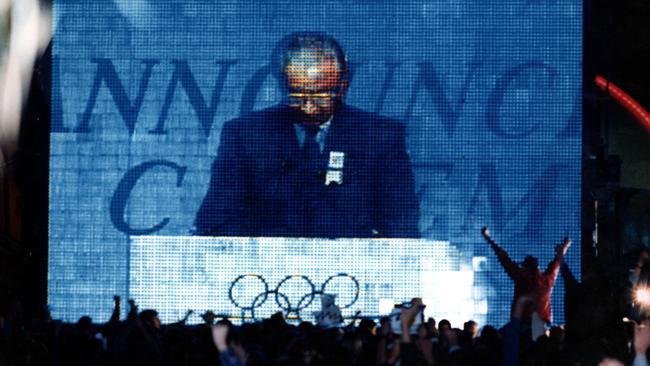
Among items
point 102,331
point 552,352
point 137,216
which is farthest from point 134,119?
point 552,352

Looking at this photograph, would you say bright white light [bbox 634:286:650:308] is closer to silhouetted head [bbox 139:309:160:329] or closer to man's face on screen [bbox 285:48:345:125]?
man's face on screen [bbox 285:48:345:125]

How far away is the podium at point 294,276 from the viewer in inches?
680

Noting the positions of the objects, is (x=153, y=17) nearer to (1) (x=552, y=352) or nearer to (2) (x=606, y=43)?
(2) (x=606, y=43)

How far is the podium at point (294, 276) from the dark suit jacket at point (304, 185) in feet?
0.56

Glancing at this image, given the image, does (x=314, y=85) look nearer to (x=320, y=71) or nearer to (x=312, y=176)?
(x=320, y=71)

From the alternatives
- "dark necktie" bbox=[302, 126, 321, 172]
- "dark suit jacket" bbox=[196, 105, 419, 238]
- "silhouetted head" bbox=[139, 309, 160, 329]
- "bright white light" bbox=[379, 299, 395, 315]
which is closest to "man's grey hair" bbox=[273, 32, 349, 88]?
"dark suit jacket" bbox=[196, 105, 419, 238]

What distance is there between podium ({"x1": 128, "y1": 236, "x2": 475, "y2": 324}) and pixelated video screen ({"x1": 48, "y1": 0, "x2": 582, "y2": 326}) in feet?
0.09

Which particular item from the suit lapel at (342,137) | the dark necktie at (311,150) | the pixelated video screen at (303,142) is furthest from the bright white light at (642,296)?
the dark necktie at (311,150)

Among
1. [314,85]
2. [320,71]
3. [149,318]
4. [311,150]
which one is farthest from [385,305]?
[149,318]

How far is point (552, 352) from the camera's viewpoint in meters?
11.1

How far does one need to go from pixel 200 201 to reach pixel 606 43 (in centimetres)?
526

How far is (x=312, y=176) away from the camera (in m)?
17.5

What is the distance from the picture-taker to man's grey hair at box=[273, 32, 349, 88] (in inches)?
693

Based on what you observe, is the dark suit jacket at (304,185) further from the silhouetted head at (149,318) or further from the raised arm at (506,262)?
the silhouetted head at (149,318)
